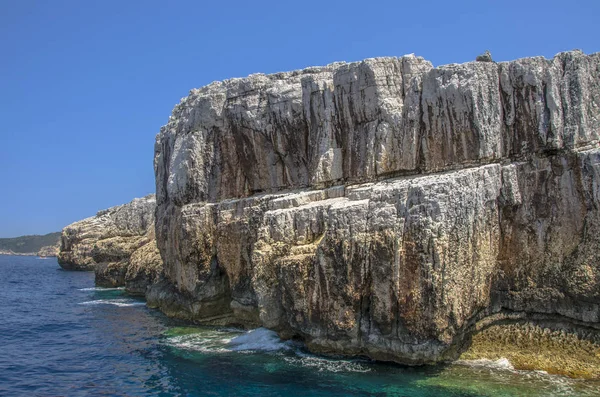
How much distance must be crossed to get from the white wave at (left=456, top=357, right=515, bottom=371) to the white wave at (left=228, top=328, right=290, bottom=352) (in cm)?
956

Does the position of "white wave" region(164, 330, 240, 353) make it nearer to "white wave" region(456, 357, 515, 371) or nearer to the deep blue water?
the deep blue water

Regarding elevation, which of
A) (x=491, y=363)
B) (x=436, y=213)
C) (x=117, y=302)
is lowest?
(x=491, y=363)

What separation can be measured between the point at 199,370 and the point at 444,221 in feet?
45.8

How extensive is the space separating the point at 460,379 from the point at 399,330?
3.33m

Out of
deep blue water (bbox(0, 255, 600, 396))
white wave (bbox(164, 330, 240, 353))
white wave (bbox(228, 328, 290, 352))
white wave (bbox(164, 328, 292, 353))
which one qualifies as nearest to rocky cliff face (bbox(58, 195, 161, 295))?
deep blue water (bbox(0, 255, 600, 396))

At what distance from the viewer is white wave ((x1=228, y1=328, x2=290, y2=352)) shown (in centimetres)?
2836

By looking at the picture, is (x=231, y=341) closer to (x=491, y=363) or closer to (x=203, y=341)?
(x=203, y=341)

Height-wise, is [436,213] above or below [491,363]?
above

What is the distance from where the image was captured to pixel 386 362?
2466 cm

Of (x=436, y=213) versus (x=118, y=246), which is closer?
(x=436, y=213)

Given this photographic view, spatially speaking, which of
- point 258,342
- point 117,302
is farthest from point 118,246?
point 258,342

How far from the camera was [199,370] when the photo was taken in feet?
82.3

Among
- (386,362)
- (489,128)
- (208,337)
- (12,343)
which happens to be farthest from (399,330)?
(12,343)

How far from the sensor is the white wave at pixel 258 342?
2836 centimetres
